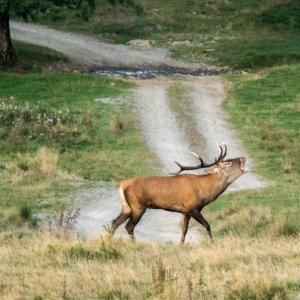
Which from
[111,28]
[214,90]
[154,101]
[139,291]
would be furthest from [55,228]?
[111,28]

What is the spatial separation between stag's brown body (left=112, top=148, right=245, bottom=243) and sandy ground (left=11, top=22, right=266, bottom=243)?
1016 millimetres

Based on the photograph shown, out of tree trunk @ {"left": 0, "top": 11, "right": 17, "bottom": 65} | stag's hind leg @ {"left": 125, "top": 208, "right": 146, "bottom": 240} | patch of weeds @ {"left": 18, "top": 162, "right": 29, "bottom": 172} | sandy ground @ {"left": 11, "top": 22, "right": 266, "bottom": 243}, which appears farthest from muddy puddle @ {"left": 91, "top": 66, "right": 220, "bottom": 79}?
stag's hind leg @ {"left": 125, "top": 208, "right": 146, "bottom": 240}

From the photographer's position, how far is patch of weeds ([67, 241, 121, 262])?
10.2m

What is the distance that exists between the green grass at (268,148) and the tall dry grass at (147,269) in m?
2.71

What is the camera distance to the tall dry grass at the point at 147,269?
806cm

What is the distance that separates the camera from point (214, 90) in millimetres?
31859

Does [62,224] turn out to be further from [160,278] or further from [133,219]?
[160,278]

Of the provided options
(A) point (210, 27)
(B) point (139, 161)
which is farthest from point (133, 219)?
(A) point (210, 27)

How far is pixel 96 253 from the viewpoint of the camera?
10289mm

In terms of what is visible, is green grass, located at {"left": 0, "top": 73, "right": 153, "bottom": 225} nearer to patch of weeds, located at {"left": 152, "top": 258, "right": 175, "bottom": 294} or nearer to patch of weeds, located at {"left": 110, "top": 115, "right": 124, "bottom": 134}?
patch of weeds, located at {"left": 110, "top": 115, "right": 124, "bottom": 134}

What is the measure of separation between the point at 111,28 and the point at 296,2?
40.6ft

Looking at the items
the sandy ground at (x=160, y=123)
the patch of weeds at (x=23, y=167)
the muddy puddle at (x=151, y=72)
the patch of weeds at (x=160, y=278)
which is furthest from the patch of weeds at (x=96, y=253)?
the muddy puddle at (x=151, y=72)

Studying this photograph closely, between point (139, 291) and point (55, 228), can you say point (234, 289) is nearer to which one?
point (139, 291)

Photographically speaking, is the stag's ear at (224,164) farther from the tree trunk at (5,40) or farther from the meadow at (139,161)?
the tree trunk at (5,40)
